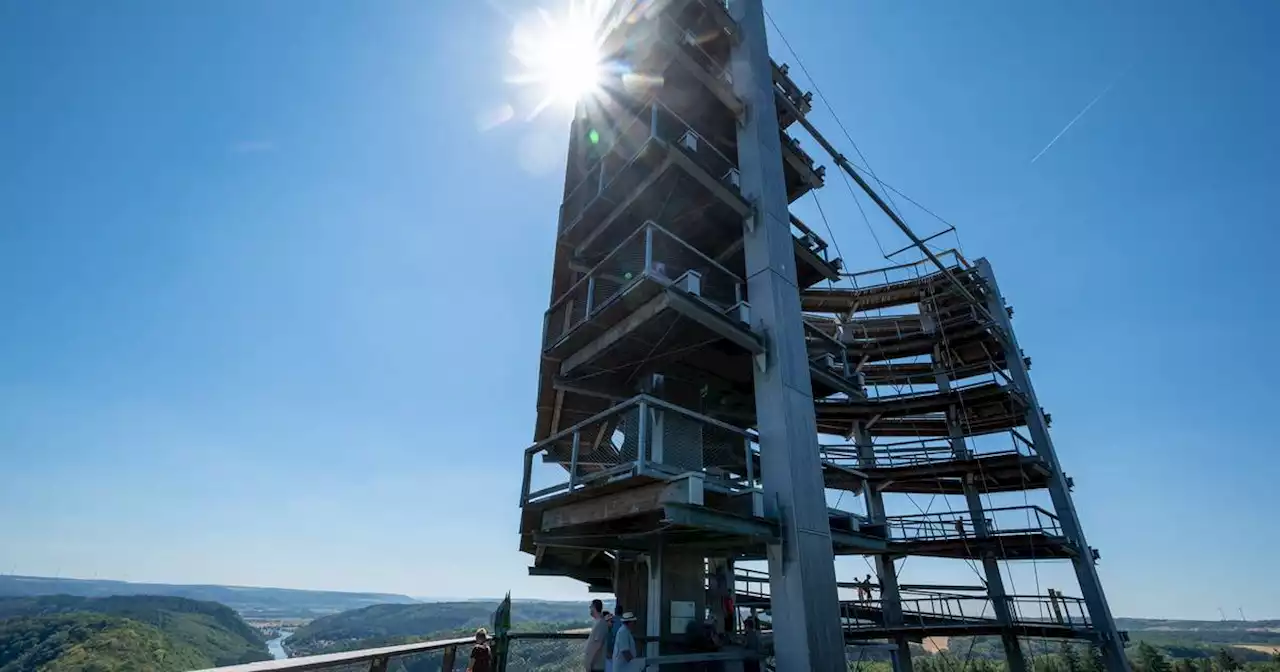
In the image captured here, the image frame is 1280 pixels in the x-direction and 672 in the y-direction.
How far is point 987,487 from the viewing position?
22.0 metres

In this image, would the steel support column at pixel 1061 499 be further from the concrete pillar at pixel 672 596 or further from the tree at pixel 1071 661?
the concrete pillar at pixel 672 596

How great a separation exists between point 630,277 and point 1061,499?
19.5 m

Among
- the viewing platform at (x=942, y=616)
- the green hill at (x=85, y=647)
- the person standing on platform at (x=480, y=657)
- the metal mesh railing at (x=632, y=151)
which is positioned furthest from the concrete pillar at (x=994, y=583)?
the green hill at (x=85, y=647)

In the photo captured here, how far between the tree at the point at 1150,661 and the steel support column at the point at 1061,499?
1661 cm

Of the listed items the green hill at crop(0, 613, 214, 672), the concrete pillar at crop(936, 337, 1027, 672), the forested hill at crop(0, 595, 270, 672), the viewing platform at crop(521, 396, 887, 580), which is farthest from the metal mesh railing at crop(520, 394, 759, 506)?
the green hill at crop(0, 613, 214, 672)

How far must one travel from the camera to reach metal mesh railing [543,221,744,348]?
37.2ft

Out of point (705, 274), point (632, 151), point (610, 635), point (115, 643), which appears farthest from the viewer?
point (115, 643)

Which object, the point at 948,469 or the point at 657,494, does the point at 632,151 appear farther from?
the point at 948,469

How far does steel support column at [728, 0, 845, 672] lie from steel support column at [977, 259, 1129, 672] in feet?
51.2

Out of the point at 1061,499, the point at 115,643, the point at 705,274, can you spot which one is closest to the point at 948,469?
the point at 1061,499

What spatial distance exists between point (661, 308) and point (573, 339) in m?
3.00

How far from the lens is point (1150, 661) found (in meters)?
28.1

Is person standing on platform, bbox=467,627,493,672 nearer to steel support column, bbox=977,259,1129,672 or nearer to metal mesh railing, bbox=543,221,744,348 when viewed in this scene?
metal mesh railing, bbox=543,221,744,348

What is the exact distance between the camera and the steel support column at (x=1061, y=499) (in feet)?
54.5
